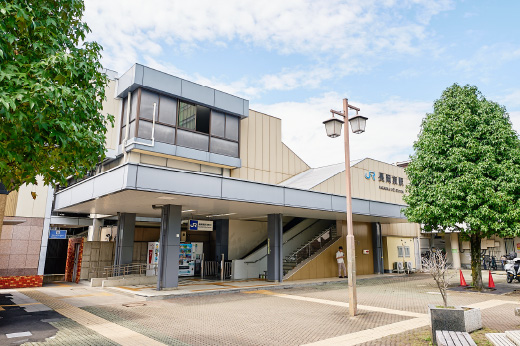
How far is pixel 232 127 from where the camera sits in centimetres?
2047

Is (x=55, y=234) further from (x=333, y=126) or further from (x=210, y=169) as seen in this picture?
(x=333, y=126)

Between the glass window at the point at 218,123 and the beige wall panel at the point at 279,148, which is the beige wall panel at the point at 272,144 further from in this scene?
the glass window at the point at 218,123

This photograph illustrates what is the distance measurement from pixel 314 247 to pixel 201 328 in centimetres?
1517

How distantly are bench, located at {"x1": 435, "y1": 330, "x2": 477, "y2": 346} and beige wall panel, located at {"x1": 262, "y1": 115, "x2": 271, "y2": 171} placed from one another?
651 inches

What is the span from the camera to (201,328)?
8.70 metres

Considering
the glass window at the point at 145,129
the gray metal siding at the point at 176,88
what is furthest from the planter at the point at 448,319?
the gray metal siding at the point at 176,88

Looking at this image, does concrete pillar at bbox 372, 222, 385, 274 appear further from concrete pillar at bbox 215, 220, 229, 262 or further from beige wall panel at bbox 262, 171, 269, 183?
concrete pillar at bbox 215, 220, 229, 262

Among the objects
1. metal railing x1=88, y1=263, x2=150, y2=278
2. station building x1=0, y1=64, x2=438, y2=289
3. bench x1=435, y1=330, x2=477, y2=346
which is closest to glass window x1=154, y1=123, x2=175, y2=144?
station building x1=0, y1=64, x2=438, y2=289

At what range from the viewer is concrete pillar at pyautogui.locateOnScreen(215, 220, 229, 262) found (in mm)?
21500

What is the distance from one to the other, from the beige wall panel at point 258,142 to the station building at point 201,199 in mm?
68

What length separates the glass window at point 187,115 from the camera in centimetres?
1862

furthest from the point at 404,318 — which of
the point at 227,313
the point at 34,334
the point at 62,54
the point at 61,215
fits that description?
the point at 61,215

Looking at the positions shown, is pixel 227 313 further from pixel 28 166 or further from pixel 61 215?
pixel 61 215

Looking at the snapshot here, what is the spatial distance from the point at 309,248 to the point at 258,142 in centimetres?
778
